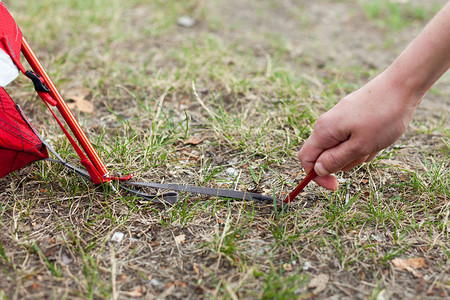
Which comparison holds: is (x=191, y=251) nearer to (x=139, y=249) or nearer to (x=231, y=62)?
(x=139, y=249)

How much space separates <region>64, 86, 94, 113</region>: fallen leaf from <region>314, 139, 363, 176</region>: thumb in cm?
171

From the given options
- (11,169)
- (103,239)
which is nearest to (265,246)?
(103,239)

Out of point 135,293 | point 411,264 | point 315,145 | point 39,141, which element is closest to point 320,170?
point 315,145

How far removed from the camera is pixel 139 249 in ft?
5.69

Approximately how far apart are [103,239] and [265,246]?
2.32ft

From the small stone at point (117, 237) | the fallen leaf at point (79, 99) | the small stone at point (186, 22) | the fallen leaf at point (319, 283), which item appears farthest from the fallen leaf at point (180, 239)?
the small stone at point (186, 22)

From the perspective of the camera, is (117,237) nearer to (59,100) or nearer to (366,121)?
(59,100)

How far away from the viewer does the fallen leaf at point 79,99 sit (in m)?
2.69

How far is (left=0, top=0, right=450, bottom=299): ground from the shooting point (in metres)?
1.60

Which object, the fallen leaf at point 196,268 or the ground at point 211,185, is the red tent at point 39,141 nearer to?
the ground at point 211,185

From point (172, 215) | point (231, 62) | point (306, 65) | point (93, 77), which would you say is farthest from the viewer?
point (306, 65)

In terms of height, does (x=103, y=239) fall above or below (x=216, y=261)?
above

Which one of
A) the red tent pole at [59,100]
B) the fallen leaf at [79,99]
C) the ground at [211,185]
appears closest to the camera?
the ground at [211,185]

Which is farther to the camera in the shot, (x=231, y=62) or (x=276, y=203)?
(x=231, y=62)
